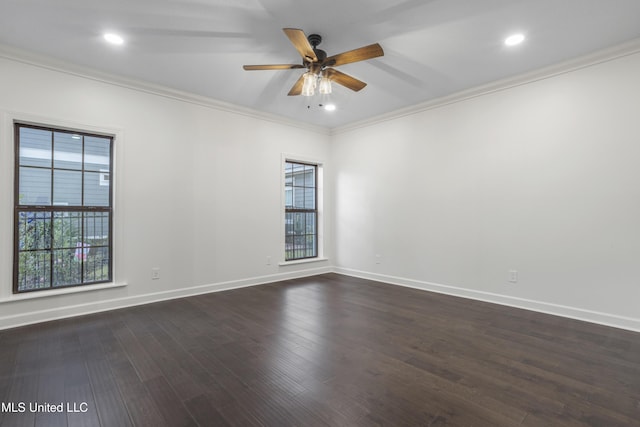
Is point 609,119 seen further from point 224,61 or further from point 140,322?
point 140,322

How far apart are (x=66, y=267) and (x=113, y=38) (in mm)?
2500

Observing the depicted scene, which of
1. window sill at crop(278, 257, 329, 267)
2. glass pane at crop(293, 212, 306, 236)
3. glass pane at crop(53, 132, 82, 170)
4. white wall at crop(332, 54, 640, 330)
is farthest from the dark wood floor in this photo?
glass pane at crop(293, 212, 306, 236)

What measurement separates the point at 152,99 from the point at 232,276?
2662mm

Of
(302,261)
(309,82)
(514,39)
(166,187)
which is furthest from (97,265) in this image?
(514,39)

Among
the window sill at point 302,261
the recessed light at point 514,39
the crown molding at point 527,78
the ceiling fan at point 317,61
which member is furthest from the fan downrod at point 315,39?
the window sill at point 302,261

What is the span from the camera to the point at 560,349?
254 centimetres

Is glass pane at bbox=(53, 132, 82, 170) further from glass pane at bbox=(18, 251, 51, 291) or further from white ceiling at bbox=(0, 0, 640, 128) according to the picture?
glass pane at bbox=(18, 251, 51, 291)

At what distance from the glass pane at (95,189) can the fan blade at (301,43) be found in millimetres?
2825

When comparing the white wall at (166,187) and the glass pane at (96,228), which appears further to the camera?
the glass pane at (96,228)

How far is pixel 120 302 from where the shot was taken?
11.9ft

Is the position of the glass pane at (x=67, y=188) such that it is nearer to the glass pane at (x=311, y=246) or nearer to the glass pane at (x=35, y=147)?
the glass pane at (x=35, y=147)

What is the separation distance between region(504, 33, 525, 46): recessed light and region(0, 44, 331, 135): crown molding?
3315mm

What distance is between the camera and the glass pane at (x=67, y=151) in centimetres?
334

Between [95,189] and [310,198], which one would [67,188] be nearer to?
[95,189]
